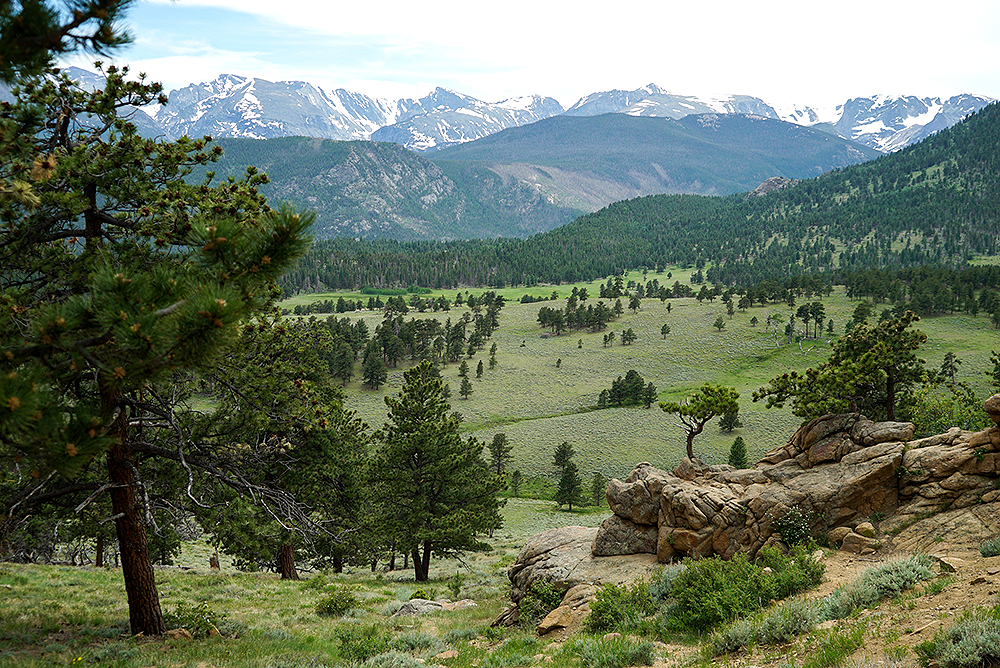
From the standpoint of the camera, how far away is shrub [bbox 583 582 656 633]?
40.9 feet

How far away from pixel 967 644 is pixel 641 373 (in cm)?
10457

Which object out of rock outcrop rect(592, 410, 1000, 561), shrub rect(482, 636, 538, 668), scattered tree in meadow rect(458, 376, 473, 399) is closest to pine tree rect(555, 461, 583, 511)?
scattered tree in meadow rect(458, 376, 473, 399)

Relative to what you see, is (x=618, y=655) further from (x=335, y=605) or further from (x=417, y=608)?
(x=335, y=605)

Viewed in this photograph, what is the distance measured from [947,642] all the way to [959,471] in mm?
9844

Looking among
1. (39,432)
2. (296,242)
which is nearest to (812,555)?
(296,242)

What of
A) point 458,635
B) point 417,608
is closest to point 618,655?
point 458,635

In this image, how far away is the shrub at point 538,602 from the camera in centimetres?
1602

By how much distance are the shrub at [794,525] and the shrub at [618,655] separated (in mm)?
7505

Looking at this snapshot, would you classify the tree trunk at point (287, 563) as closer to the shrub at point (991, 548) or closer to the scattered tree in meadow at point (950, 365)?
the shrub at point (991, 548)

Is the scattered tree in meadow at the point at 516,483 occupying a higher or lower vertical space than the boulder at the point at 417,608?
lower

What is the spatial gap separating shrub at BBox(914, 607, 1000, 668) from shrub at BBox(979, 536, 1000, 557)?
4.45 m

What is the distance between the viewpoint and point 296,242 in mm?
7977

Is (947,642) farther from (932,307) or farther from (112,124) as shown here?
(932,307)

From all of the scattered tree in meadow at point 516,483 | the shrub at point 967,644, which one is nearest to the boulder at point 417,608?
the shrub at point 967,644
